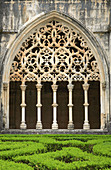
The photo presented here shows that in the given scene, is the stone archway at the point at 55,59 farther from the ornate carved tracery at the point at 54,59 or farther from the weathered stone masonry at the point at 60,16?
the weathered stone masonry at the point at 60,16

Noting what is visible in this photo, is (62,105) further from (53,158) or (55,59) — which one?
(53,158)

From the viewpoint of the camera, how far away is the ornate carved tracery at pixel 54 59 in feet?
29.7

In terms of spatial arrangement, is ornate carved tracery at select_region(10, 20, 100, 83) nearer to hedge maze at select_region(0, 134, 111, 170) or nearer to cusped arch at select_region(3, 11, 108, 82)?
cusped arch at select_region(3, 11, 108, 82)

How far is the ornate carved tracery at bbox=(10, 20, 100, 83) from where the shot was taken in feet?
29.7

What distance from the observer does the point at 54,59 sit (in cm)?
924

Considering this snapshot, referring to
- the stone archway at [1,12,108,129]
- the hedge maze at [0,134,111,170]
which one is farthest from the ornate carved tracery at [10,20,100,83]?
A: the hedge maze at [0,134,111,170]

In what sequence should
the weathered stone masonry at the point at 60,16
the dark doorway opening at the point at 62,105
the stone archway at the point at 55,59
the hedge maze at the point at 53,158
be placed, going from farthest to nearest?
the dark doorway opening at the point at 62,105
the stone archway at the point at 55,59
the weathered stone masonry at the point at 60,16
the hedge maze at the point at 53,158

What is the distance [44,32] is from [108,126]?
368 cm

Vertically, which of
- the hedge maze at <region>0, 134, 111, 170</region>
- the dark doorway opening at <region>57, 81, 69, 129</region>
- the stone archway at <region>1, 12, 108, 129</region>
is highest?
the stone archway at <region>1, 12, 108, 129</region>

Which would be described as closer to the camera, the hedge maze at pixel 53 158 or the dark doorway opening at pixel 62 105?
the hedge maze at pixel 53 158

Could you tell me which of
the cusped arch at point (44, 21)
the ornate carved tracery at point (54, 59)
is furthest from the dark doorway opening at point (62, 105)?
the cusped arch at point (44, 21)

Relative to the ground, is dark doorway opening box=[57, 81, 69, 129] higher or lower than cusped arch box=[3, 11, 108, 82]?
lower

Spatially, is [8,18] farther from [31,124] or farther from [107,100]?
[31,124]

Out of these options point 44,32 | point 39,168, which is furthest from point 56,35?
point 39,168
